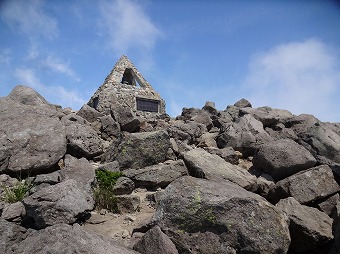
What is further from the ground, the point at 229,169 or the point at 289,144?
the point at 289,144

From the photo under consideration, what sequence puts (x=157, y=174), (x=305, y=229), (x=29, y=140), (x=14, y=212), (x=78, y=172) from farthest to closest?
(x=29, y=140) < (x=157, y=174) < (x=78, y=172) < (x=305, y=229) < (x=14, y=212)

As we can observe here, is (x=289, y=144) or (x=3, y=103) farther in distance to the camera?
(x=3, y=103)

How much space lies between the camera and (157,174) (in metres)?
9.07

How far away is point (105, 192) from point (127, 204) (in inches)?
28.1

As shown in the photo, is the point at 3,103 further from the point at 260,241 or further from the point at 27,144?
the point at 260,241

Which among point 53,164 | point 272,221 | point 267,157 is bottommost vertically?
point 272,221

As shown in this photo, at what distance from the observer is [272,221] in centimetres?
562

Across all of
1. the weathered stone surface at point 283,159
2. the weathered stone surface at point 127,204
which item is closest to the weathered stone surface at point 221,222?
the weathered stone surface at point 127,204

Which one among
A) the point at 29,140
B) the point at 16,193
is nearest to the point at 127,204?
the point at 16,193

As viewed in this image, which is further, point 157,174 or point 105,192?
point 157,174

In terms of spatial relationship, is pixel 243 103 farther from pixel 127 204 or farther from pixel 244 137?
pixel 127 204

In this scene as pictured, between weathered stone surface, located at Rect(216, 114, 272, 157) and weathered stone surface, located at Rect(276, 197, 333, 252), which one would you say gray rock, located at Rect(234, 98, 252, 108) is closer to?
weathered stone surface, located at Rect(216, 114, 272, 157)

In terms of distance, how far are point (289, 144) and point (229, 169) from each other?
108 inches

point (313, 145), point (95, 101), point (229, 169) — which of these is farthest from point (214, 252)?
point (95, 101)
